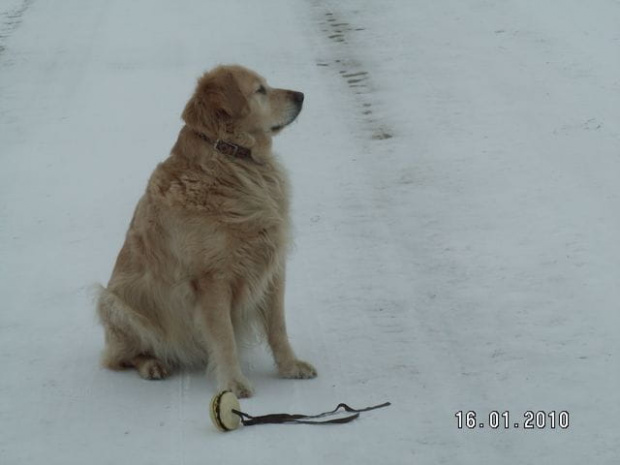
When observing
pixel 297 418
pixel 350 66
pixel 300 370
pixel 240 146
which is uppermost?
pixel 240 146

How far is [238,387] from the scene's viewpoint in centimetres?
522

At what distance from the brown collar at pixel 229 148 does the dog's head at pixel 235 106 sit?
3cm

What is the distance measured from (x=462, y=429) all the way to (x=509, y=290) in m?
1.71

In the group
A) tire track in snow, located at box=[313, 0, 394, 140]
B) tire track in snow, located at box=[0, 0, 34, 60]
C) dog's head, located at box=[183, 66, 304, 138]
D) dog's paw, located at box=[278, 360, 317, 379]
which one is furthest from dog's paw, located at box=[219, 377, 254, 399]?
tire track in snow, located at box=[0, 0, 34, 60]

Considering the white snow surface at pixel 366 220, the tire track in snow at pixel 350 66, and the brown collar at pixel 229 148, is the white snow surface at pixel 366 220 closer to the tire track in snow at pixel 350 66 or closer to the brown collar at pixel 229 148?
the tire track in snow at pixel 350 66

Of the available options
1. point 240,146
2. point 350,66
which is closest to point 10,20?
point 350,66

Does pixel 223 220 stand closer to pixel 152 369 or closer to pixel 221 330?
pixel 221 330

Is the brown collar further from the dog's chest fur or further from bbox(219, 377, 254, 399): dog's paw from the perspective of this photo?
bbox(219, 377, 254, 399): dog's paw

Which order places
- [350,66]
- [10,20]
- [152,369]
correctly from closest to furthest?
1. [152,369]
2. [350,66]
3. [10,20]

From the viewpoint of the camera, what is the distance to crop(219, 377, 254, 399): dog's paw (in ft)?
17.1

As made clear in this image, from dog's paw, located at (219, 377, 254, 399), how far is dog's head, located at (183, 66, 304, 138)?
1291 millimetres
